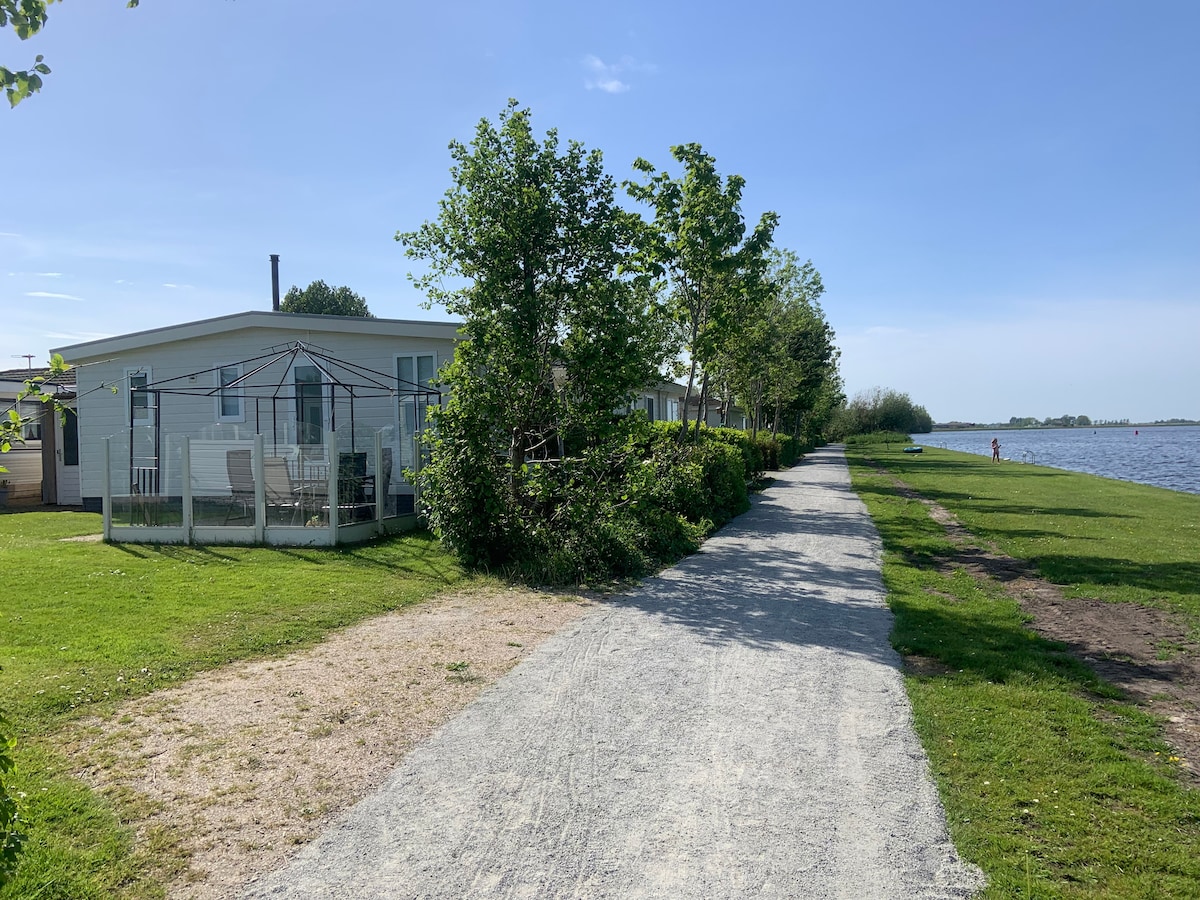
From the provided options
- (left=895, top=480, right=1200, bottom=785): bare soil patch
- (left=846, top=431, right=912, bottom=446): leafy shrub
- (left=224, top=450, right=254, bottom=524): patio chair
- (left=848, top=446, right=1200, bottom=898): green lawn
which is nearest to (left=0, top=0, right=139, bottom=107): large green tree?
(left=848, top=446, right=1200, bottom=898): green lawn

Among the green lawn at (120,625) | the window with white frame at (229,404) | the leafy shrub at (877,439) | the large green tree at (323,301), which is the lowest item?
the green lawn at (120,625)

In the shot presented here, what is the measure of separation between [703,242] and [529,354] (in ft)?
17.3

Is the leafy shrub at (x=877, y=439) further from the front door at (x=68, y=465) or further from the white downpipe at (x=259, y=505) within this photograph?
the white downpipe at (x=259, y=505)

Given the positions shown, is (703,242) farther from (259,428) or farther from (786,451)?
(786,451)

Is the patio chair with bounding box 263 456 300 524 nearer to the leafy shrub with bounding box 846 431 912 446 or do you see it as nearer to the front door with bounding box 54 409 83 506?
the front door with bounding box 54 409 83 506

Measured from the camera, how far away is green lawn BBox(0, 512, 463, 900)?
3.34m

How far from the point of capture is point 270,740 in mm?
4570

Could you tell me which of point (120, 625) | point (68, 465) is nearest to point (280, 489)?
point (120, 625)

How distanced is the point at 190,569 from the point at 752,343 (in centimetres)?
1570

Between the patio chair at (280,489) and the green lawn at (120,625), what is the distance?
0.70 metres

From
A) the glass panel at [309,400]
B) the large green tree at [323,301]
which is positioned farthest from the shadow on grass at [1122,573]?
the large green tree at [323,301]

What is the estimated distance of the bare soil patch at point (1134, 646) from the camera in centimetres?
500

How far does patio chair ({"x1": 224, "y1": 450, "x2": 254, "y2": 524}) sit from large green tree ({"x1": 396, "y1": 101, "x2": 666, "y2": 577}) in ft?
11.0

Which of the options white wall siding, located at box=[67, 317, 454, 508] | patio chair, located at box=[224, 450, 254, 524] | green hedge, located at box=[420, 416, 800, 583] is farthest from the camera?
white wall siding, located at box=[67, 317, 454, 508]
